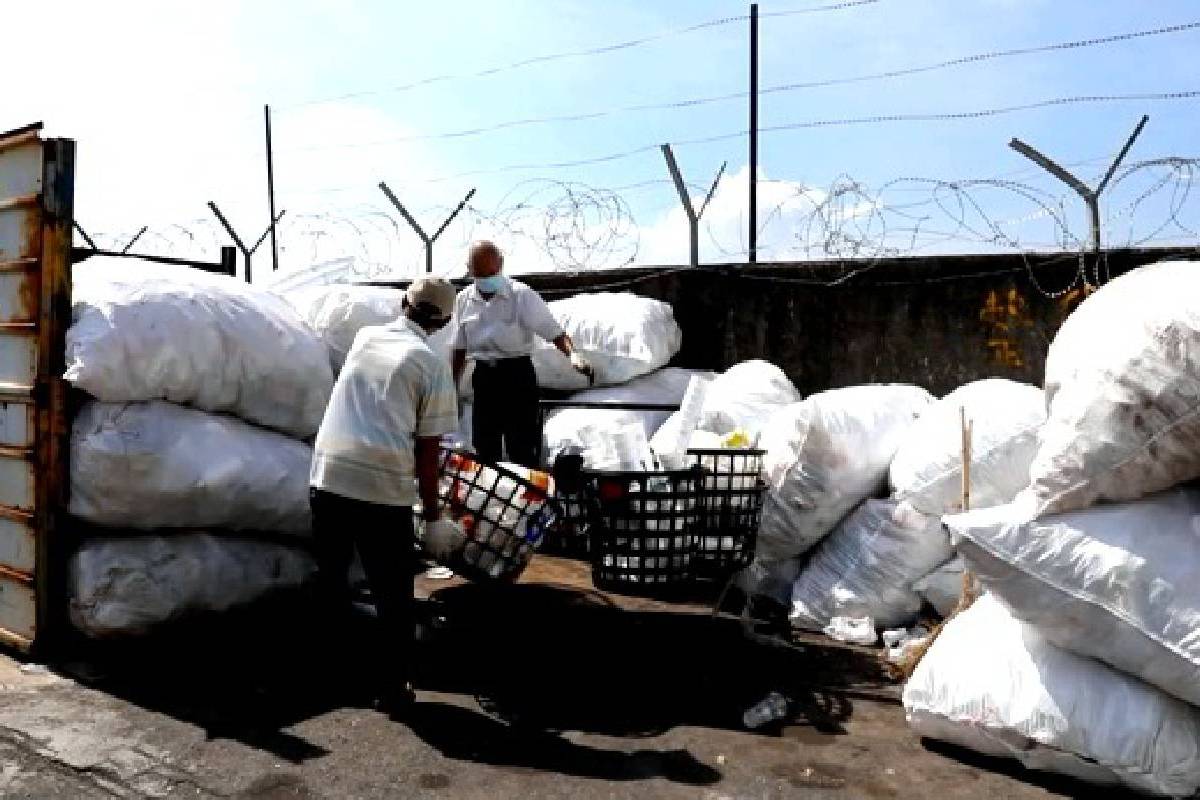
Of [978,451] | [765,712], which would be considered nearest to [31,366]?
[765,712]

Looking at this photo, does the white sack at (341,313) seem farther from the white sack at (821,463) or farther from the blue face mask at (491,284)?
the white sack at (821,463)

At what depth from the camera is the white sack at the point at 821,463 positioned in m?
4.14

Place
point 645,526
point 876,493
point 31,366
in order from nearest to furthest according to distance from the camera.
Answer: point 645,526 → point 31,366 → point 876,493

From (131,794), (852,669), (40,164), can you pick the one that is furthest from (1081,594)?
(40,164)

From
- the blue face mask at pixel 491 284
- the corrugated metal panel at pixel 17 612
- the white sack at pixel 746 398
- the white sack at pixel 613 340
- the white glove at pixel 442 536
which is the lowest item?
the corrugated metal panel at pixel 17 612

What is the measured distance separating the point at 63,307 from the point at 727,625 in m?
2.53

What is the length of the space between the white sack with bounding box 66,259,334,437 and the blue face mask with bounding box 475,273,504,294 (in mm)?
999

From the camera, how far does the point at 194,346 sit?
373 cm

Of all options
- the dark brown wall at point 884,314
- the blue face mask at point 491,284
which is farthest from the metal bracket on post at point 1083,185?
the blue face mask at point 491,284

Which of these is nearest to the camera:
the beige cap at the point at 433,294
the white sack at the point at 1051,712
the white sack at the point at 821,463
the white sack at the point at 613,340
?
the white sack at the point at 1051,712

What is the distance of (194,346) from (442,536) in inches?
47.5

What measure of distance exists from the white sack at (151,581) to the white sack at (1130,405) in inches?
109

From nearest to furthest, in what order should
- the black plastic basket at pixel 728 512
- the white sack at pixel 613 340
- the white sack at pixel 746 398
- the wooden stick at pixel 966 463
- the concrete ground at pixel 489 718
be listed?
the concrete ground at pixel 489 718 → the wooden stick at pixel 966 463 → the black plastic basket at pixel 728 512 → the white sack at pixel 746 398 → the white sack at pixel 613 340

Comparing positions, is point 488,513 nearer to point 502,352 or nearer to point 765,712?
point 765,712
